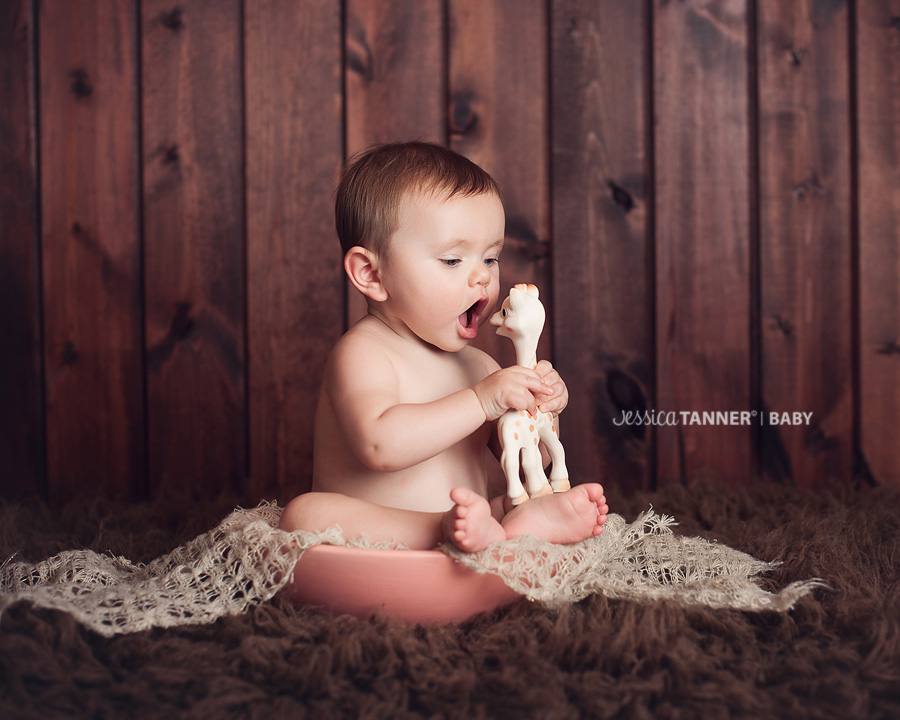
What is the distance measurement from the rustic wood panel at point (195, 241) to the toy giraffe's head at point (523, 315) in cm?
78

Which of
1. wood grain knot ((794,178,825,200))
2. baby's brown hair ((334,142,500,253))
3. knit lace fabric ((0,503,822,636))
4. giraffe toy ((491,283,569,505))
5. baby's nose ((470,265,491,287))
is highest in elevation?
wood grain knot ((794,178,825,200))

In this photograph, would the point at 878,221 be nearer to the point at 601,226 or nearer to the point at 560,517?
the point at 601,226

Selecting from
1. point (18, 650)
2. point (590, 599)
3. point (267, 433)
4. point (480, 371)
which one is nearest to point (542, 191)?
point (480, 371)

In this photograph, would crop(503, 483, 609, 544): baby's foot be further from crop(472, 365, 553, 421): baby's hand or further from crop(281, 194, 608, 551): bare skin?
crop(472, 365, 553, 421): baby's hand

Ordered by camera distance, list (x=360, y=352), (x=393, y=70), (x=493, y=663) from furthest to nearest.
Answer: (x=393, y=70) → (x=360, y=352) → (x=493, y=663)

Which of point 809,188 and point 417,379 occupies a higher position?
point 809,188

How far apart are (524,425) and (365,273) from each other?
272mm

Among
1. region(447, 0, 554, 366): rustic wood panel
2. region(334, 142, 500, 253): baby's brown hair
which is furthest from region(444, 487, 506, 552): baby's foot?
region(447, 0, 554, 366): rustic wood panel

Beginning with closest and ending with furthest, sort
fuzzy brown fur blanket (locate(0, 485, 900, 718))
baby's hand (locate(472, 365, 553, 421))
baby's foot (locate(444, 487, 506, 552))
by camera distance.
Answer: fuzzy brown fur blanket (locate(0, 485, 900, 718)), baby's foot (locate(444, 487, 506, 552)), baby's hand (locate(472, 365, 553, 421))

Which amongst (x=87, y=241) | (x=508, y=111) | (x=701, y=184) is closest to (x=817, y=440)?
(x=701, y=184)

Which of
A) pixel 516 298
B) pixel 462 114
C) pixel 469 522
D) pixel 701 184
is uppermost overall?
pixel 462 114

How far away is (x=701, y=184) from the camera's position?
1522 mm

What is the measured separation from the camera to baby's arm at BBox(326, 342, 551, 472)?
32.4 inches

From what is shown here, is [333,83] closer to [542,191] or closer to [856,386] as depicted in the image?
[542,191]
